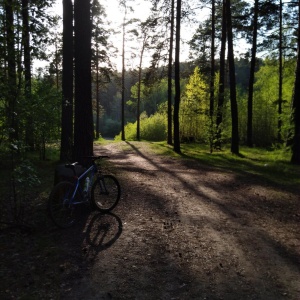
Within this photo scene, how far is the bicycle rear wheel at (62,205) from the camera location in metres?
5.56

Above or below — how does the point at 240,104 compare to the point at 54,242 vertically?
above

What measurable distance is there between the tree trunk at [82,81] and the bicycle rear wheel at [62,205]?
121cm

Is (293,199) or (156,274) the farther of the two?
(293,199)

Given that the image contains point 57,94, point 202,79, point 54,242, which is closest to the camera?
point 54,242

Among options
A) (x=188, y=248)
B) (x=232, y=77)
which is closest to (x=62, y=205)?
(x=188, y=248)

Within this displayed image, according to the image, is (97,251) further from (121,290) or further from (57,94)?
(57,94)

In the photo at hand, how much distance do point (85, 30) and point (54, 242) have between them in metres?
4.35

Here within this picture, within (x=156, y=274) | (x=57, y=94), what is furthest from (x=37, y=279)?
(x=57, y=94)

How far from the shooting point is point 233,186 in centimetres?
959

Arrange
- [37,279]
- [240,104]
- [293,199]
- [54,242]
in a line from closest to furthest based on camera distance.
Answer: [37,279] → [54,242] → [293,199] → [240,104]

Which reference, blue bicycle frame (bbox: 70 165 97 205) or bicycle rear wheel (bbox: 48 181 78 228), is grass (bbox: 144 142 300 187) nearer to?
blue bicycle frame (bbox: 70 165 97 205)

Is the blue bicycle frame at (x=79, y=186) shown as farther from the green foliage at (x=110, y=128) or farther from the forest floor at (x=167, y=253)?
the green foliage at (x=110, y=128)

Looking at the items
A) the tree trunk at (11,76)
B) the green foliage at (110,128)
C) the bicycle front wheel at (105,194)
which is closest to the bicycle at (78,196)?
the bicycle front wheel at (105,194)

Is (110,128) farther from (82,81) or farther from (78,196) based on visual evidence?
(78,196)
